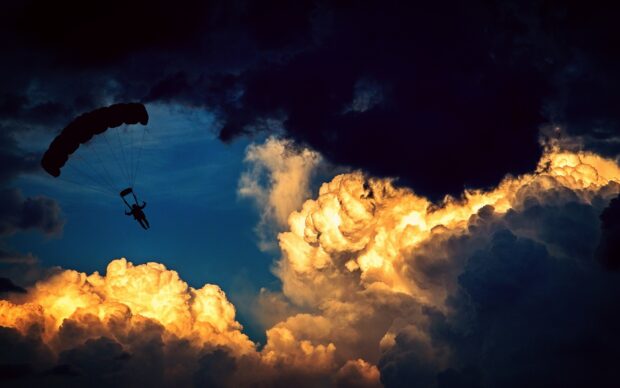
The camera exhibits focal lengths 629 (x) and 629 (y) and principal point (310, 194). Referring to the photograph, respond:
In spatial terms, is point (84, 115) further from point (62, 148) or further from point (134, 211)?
point (134, 211)

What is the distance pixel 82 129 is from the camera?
71.9 metres

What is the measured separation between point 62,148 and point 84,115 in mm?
4506

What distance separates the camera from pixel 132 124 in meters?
73.6

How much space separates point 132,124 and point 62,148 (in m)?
8.23

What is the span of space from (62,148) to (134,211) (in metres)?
10.7

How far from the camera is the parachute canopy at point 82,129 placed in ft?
235

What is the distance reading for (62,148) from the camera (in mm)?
71688

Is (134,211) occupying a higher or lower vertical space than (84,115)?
lower

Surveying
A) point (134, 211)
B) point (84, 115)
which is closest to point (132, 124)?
point (84, 115)

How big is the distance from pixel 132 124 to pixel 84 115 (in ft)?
17.6

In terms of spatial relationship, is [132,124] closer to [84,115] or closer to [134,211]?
[84,115]

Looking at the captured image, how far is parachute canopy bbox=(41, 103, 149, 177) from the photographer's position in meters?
71.5

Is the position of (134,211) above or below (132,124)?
below
